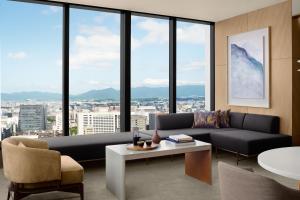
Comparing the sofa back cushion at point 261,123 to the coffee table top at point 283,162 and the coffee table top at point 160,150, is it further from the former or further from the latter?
the coffee table top at point 283,162

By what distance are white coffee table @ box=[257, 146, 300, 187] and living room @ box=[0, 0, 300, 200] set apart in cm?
134

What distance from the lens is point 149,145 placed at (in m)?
3.63

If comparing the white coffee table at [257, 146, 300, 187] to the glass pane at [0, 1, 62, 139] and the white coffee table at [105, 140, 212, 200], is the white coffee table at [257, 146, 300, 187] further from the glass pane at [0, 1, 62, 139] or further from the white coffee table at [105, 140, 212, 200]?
the glass pane at [0, 1, 62, 139]

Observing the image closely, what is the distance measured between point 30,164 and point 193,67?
4.56 m

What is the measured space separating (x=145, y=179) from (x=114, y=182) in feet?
2.23

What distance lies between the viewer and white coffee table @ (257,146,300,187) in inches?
74.0

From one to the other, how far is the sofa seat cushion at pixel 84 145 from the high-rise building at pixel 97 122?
0.95m

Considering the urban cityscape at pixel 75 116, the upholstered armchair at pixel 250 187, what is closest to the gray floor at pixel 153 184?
the urban cityscape at pixel 75 116

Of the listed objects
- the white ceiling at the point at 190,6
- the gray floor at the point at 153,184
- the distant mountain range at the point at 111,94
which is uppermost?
the white ceiling at the point at 190,6

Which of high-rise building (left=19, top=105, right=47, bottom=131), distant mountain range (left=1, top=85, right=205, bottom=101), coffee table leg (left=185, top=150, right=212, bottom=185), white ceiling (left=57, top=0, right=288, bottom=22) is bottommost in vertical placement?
coffee table leg (left=185, top=150, right=212, bottom=185)

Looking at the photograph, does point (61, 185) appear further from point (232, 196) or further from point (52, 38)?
point (52, 38)

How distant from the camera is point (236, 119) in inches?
229

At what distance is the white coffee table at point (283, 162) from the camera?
188 centimetres

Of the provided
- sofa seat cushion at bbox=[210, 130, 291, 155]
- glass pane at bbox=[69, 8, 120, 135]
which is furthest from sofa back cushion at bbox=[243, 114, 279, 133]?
glass pane at bbox=[69, 8, 120, 135]
